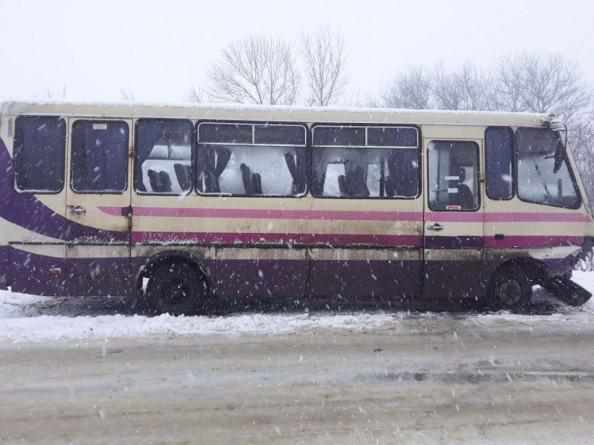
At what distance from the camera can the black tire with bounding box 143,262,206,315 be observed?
27.2 ft

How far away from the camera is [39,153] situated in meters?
8.09

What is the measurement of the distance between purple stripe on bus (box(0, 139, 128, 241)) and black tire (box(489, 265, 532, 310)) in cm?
631

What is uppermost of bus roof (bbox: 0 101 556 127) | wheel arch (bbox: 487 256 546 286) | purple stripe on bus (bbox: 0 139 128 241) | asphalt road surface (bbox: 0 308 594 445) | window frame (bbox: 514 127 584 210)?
bus roof (bbox: 0 101 556 127)

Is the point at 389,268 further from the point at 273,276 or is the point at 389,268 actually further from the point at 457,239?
the point at 273,276

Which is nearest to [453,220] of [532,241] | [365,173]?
[532,241]

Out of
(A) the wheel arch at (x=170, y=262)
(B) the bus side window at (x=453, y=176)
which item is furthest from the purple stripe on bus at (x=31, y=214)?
(B) the bus side window at (x=453, y=176)

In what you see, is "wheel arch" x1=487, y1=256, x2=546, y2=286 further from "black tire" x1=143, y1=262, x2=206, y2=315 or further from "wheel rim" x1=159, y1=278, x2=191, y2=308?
"wheel rim" x1=159, y1=278, x2=191, y2=308

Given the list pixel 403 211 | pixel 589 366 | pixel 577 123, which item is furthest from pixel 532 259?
pixel 577 123

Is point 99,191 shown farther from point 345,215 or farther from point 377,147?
point 377,147

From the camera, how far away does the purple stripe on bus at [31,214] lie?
798 centimetres

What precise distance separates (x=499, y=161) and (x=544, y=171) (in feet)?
2.56

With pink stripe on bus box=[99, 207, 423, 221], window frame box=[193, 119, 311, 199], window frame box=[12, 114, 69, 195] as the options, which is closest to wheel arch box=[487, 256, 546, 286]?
pink stripe on bus box=[99, 207, 423, 221]

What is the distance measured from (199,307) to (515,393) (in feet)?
16.0

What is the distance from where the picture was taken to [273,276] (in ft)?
27.4
